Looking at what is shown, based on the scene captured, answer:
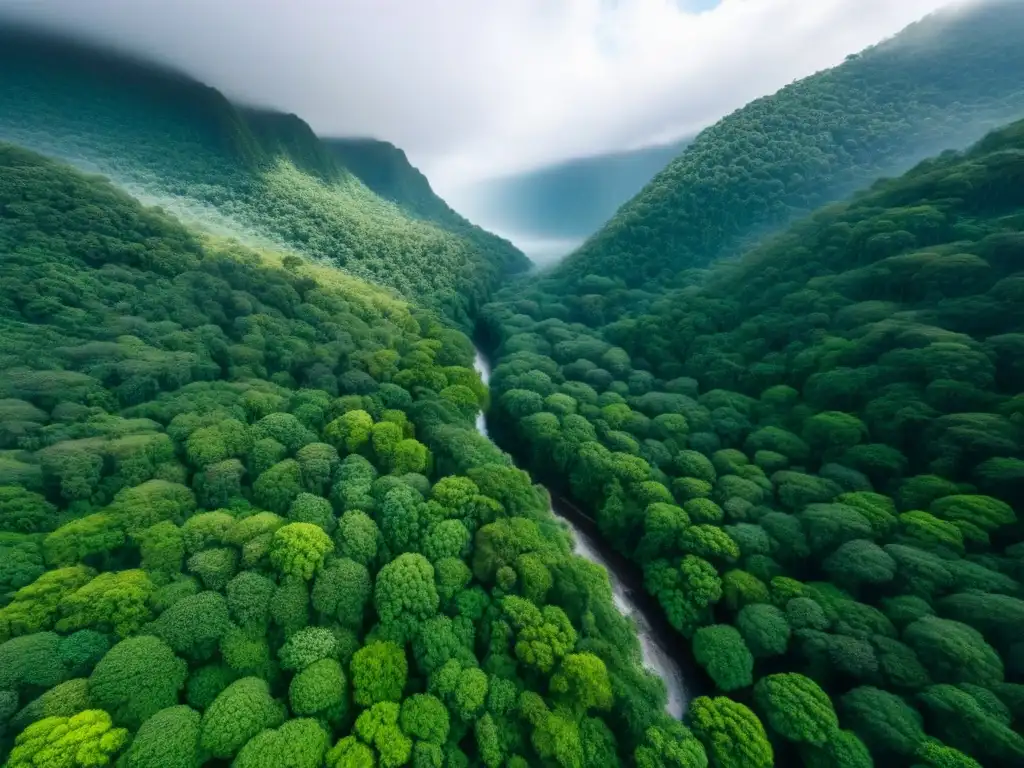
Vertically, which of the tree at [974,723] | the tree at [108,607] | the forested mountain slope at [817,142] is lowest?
the tree at [108,607]

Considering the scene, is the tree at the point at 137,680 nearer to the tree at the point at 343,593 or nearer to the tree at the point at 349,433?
the tree at the point at 343,593

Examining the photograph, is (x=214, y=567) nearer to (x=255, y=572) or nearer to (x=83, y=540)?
(x=255, y=572)

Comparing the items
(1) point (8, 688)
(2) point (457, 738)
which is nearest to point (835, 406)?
(2) point (457, 738)

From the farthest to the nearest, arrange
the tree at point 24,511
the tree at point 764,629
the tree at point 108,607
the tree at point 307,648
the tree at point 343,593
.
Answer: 1. the tree at point 764,629
2. the tree at point 343,593
3. the tree at point 24,511
4. the tree at point 307,648
5. the tree at point 108,607

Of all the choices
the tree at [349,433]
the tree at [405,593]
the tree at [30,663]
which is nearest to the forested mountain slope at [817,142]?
the tree at [349,433]

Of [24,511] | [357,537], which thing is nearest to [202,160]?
[24,511]

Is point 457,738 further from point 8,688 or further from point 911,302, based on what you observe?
point 911,302

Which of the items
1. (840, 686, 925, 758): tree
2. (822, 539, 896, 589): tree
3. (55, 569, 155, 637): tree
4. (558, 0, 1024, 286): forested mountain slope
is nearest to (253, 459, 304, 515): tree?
(55, 569, 155, 637): tree
